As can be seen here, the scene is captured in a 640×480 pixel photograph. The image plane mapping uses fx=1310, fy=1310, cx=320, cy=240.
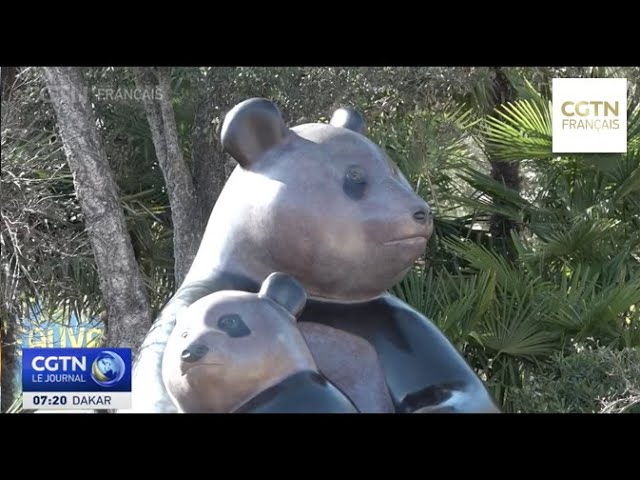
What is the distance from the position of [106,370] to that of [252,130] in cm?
201

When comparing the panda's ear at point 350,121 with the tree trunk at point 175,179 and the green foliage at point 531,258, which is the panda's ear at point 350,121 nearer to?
the green foliage at point 531,258

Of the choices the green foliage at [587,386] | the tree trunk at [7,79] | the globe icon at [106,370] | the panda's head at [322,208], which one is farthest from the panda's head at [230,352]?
the tree trunk at [7,79]

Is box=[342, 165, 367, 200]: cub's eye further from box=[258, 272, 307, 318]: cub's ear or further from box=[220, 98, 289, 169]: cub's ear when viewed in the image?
box=[258, 272, 307, 318]: cub's ear

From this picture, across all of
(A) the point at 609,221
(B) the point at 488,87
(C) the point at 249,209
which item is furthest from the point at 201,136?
(C) the point at 249,209

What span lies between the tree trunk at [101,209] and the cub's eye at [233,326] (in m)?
5.39

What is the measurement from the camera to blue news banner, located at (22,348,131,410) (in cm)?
585

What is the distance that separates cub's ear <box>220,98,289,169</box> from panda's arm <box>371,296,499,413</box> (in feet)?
2.24

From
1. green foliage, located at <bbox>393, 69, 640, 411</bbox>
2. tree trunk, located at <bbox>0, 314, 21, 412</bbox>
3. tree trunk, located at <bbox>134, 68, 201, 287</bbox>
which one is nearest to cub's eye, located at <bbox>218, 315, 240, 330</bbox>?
green foliage, located at <bbox>393, 69, 640, 411</bbox>

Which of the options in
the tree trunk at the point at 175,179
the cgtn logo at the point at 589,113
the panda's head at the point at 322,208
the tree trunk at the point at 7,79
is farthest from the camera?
the tree trunk at the point at 7,79

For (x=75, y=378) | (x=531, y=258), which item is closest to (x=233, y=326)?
(x=75, y=378)

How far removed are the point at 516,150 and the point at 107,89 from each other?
3438 millimetres

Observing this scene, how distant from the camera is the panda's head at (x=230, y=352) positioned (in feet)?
12.7

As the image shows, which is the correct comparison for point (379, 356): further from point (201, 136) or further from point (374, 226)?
point (201, 136)

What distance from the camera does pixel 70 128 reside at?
9430 mm
